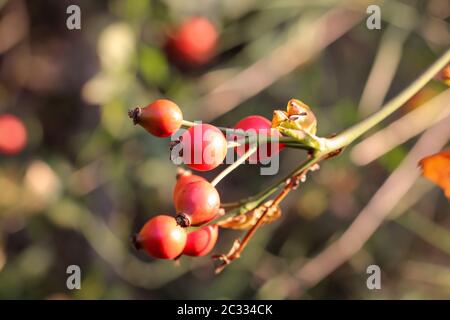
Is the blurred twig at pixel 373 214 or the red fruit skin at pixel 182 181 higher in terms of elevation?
the blurred twig at pixel 373 214

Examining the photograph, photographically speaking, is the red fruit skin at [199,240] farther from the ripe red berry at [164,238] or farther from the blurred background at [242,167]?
the blurred background at [242,167]

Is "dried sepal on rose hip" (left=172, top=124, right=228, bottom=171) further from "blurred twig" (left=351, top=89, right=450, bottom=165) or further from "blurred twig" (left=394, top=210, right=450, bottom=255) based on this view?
"blurred twig" (left=394, top=210, right=450, bottom=255)

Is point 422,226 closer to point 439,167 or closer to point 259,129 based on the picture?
point 439,167

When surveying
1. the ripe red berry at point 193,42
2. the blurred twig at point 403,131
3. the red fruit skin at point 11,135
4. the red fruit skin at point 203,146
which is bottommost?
the red fruit skin at point 203,146

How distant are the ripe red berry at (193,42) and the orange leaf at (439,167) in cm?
100

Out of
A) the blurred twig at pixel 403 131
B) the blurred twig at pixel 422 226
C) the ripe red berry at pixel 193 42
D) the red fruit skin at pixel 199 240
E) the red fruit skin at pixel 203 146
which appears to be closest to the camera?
the red fruit skin at pixel 203 146

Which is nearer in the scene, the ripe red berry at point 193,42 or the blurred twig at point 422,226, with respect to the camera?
the blurred twig at point 422,226

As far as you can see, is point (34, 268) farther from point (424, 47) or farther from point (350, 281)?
point (424, 47)

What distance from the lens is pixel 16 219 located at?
1.62 m

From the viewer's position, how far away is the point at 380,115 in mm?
652

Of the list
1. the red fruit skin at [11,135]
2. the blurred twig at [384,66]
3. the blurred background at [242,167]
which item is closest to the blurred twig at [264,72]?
the blurred background at [242,167]

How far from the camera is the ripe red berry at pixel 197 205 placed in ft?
2.12

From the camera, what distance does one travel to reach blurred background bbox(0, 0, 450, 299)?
1511mm
